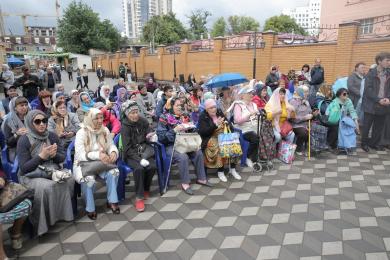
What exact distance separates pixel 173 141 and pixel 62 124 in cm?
186

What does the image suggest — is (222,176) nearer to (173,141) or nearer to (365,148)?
(173,141)

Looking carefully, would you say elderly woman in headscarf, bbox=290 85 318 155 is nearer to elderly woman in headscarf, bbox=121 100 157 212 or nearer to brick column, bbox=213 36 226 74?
elderly woman in headscarf, bbox=121 100 157 212

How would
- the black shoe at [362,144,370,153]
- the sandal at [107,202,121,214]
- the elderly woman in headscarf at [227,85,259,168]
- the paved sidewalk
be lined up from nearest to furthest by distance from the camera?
the paved sidewalk
the sandal at [107,202,121,214]
the elderly woman in headscarf at [227,85,259,168]
the black shoe at [362,144,370,153]

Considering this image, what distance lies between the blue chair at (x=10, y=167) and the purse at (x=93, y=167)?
0.78 m

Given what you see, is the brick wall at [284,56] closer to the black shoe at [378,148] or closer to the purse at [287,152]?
the black shoe at [378,148]

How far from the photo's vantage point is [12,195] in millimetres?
3049

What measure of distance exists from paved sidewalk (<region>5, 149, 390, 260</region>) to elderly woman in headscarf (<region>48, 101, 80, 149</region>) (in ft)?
3.75

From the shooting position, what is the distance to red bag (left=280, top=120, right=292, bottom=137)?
19.1 feet

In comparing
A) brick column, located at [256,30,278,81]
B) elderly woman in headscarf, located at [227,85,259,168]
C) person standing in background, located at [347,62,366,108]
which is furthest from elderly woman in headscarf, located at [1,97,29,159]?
brick column, located at [256,30,278,81]

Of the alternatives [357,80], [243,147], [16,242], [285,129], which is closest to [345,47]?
[357,80]

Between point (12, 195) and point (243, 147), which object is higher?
point (12, 195)

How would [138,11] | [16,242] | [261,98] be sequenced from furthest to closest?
Result: 1. [138,11]
2. [261,98]
3. [16,242]

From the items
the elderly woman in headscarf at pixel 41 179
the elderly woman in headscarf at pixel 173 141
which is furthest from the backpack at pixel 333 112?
the elderly woman in headscarf at pixel 41 179

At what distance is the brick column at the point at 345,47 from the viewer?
34.6ft
